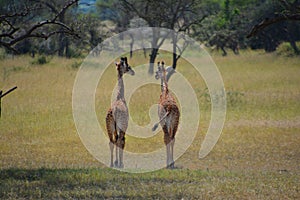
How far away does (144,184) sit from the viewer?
9453mm

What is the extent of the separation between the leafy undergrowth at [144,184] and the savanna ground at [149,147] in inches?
0.6

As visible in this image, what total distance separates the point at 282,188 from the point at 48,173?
3.91 meters

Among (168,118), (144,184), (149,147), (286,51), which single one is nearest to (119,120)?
(168,118)

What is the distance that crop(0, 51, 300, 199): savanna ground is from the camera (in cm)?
906

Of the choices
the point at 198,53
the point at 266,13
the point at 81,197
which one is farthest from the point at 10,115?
the point at 266,13

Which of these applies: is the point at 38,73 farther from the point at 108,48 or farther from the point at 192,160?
the point at 192,160

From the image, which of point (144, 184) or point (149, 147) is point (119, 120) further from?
point (149, 147)

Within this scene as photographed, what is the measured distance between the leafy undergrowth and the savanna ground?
0.01 m

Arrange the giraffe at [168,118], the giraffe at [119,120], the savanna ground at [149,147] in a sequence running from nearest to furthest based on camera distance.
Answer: the savanna ground at [149,147], the giraffe at [119,120], the giraffe at [168,118]

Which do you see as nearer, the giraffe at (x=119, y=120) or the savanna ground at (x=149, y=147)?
the savanna ground at (x=149, y=147)

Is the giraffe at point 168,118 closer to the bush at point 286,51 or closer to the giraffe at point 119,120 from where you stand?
the giraffe at point 119,120

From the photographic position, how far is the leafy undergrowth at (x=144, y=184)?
868cm

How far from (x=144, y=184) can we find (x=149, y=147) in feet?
16.3

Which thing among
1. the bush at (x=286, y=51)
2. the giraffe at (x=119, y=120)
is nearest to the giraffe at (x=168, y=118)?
the giraffe at (x=119, y=120)
